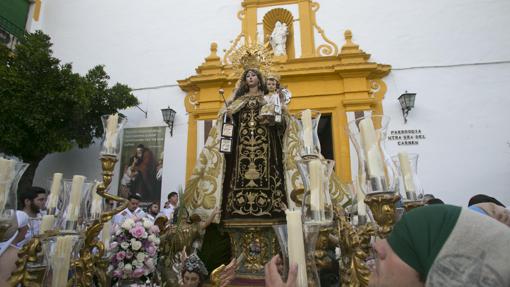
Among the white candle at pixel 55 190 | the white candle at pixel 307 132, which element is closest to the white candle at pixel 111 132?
the white candle at pixel 55 190

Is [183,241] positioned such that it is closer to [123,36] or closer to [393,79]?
[393,79]

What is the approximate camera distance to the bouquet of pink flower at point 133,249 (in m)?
2.00

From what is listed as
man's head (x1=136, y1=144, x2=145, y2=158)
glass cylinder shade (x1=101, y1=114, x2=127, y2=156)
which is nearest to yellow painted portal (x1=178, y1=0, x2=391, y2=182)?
man's head (x1=136, y1=144, x2=145, y2=158)

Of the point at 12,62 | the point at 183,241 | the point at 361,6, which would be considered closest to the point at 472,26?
the point at 361,6

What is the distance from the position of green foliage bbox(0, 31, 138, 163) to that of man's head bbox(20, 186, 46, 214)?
3.04 metres

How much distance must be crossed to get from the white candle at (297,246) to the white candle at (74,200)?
109 cm

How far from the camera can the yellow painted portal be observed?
6.38m

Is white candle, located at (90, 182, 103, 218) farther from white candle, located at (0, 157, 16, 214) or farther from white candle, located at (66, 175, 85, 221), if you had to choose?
white candle, located at (0, 157, 16, 214)

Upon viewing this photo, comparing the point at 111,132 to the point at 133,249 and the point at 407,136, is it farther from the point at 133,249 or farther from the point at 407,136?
the point at 407,136

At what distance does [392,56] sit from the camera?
22.2ft

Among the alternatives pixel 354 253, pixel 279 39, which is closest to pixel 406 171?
pixel 354 253

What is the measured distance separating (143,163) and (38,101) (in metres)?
2.20

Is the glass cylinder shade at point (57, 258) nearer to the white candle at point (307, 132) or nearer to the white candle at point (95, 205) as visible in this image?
the white candle at point (95, 205)

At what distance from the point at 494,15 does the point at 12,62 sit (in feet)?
31.5
